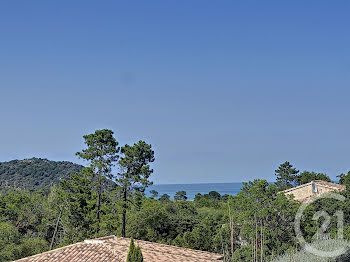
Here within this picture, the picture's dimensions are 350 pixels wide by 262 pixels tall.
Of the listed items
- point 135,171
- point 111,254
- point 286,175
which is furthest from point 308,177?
point 111,254

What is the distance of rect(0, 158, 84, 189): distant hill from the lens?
80375 millimetres

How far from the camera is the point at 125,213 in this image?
81.0 ft

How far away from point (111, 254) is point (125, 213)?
10157 millimetres

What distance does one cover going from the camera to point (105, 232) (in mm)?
23703

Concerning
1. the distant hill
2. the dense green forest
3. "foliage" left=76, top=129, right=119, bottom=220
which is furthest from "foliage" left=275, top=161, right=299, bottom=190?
the distant hill

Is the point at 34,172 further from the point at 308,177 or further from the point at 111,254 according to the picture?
the point at 111,254

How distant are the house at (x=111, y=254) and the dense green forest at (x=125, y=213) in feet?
8.97

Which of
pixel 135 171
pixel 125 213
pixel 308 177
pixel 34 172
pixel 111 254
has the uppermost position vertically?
pixel 34 172

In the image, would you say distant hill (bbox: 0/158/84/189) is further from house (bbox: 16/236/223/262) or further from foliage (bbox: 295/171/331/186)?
house (bbox: 16/236/223/262)

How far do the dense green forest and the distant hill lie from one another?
51.7 metres

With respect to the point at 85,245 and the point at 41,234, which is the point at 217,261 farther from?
the point at 41,234

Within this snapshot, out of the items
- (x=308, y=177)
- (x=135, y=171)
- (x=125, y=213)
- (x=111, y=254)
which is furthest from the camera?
(x=308, y=177)

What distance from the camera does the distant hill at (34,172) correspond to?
3164 inches

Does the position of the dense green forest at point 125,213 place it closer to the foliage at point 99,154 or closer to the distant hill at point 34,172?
the foliage at point 99,154
